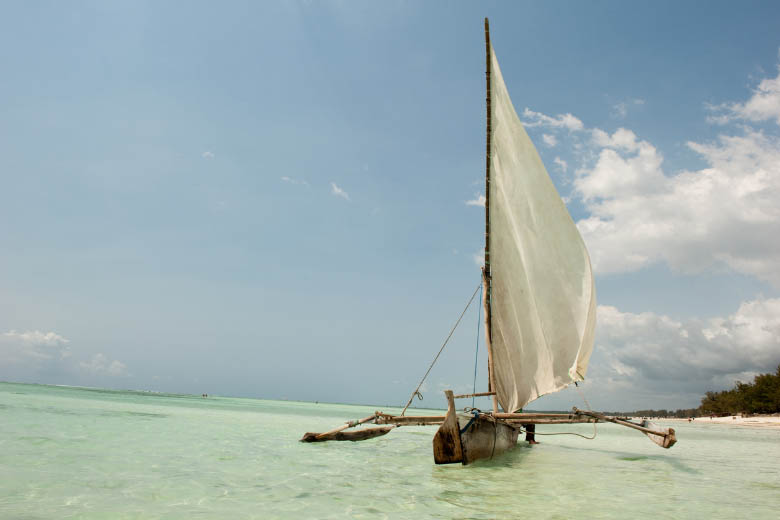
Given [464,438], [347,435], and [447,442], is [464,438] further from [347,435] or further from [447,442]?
[347,435]

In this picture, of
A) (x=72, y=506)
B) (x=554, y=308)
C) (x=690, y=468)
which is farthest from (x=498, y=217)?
(x=72, y=506)

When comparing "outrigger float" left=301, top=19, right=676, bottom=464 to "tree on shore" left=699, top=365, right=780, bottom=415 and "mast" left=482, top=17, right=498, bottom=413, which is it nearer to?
"mast" left=482, top=17, right=498, bottom=413

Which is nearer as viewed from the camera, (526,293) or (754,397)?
(526,293)

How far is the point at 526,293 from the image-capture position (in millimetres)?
12203

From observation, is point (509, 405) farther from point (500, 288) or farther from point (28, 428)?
point (28, 428)

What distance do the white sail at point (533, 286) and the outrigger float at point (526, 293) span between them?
3 centimetres

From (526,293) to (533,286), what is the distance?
0.26 m

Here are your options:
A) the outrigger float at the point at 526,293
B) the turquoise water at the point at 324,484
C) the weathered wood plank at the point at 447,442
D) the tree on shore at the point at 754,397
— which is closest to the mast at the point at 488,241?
the outrigger float at the point at 526,293

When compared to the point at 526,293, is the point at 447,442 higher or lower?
lower

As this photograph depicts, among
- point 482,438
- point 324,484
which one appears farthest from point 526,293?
point 324,484

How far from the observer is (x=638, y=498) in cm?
778

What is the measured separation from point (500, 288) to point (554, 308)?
1493 mm

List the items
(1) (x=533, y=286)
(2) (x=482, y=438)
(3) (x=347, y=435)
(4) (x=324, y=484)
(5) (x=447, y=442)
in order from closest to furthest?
(4) (x=324, y=484) < (5) (x=447, y=442) < (2) (x=482, y=438) < (1) (x=533, y=286) < (3) (x=347, y=435)

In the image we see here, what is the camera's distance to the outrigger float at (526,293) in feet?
39.1
